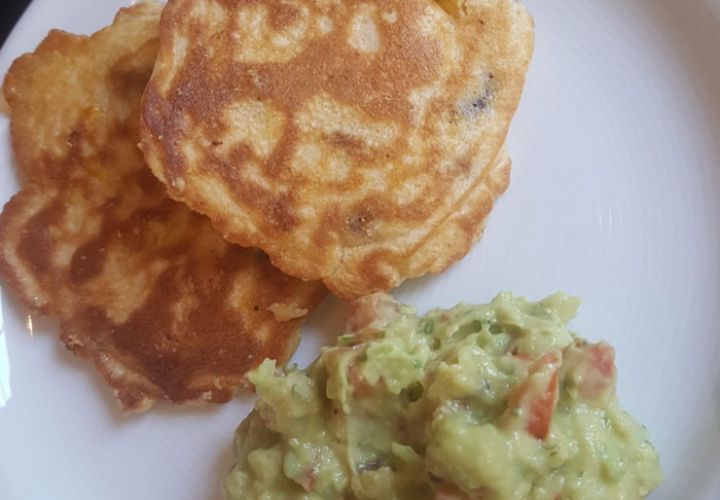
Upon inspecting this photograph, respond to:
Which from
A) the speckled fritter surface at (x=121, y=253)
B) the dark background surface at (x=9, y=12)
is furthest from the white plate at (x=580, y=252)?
the dark background surface at (x=9, y=12)

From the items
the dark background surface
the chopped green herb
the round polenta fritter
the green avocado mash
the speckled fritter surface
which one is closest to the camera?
the green avocado mash

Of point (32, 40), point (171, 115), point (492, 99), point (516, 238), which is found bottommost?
point (32, 40)

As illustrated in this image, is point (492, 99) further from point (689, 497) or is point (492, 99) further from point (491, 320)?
point (689, 497)

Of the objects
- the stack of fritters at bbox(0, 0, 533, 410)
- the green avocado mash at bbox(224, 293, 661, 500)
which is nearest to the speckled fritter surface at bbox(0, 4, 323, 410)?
the stack of fritters at bbox(0, 0, 533, 410)

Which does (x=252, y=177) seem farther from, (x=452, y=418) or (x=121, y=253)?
(x=452, y=418)

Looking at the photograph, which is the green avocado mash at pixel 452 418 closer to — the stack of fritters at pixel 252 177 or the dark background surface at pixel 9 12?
the stack of fritters at pixel 252 177

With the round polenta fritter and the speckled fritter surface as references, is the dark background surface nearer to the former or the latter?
the speckled fritter surface

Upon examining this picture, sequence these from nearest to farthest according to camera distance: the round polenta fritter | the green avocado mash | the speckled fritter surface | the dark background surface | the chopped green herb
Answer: the green avocado mash
the chopped green herb
the round polenta fritter
the speckled fritter surface
the dark background surface

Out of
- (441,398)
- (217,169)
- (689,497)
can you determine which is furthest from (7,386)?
(689,497)
